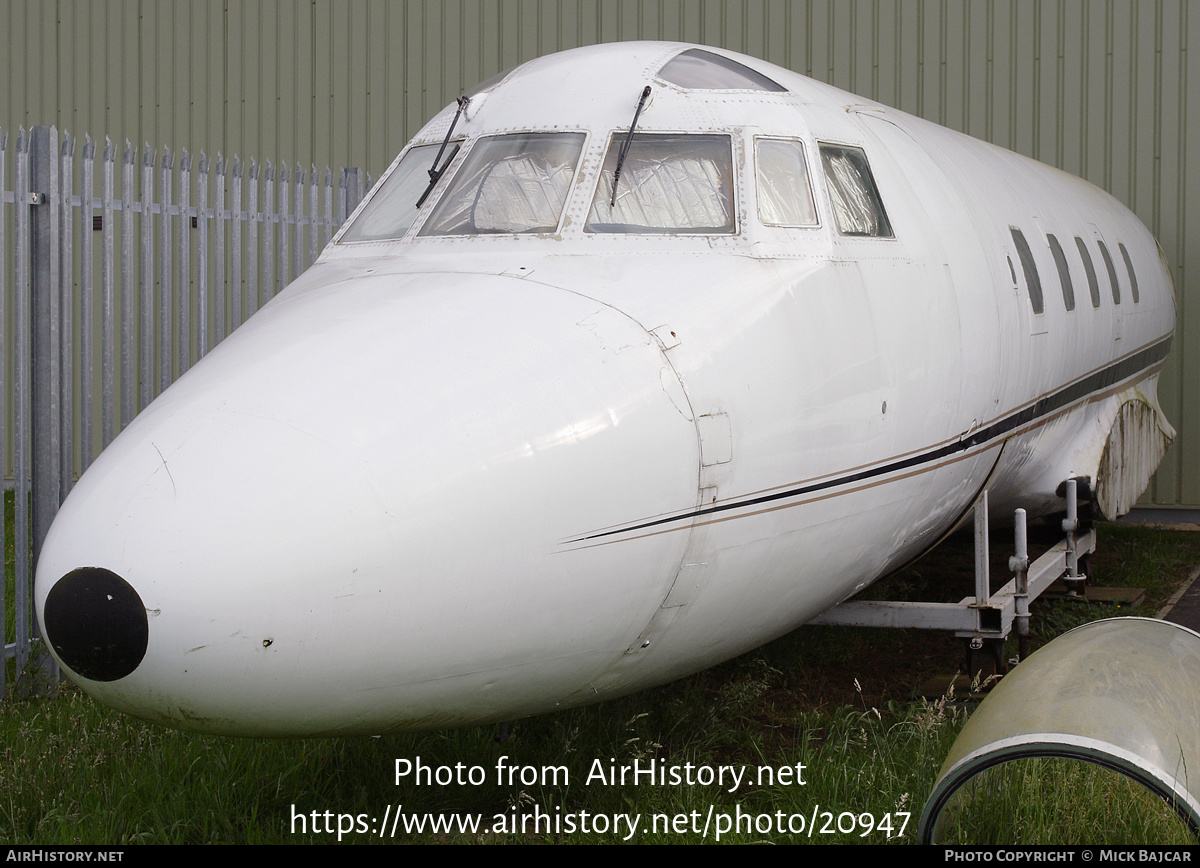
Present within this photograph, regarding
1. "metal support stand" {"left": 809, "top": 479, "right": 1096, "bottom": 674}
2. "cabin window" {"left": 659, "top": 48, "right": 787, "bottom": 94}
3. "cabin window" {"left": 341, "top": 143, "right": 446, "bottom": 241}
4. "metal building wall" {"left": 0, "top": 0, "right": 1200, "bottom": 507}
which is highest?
"metal building wall" {"left": 0, "top": 0, "right": 1200, "bottom": 507}

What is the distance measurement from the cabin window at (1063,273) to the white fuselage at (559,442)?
1556mm

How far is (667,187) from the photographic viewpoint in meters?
5.04

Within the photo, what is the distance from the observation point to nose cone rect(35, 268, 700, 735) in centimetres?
328

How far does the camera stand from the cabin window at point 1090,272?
8.41m

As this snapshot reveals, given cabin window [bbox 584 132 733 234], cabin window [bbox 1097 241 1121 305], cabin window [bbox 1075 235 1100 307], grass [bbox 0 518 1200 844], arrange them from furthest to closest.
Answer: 1. cabin window [bbox 1097 241 1121 305]
2. cabin window [bbox 1075 235 1100 307]
3. cabin window [bbox 584 132 733 234]
4. grass [bbox 0 518 1200 844]

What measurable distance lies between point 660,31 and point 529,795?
1108cm

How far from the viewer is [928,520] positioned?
18.7 ft

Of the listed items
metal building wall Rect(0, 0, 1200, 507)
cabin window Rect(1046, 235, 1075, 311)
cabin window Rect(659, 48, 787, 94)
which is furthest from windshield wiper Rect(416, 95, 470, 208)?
metal building wall Rect(0, 0, 1200, 507)

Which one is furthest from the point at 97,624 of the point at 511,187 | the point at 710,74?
the point at 710,74

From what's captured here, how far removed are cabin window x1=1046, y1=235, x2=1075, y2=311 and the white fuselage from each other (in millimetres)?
1556

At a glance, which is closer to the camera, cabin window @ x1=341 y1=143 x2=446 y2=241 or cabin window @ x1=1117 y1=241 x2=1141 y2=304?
cabin window @ x1=341 y1=143 x2=446 y2=241

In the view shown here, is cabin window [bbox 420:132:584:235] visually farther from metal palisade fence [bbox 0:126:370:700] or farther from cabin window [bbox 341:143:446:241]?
metal palisade fence [bbox 0:126:370:700]

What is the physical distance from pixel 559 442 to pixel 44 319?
176 inches

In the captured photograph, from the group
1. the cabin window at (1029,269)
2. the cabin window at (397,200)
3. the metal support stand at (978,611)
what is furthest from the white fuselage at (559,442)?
the cabin window at (1029,269)
